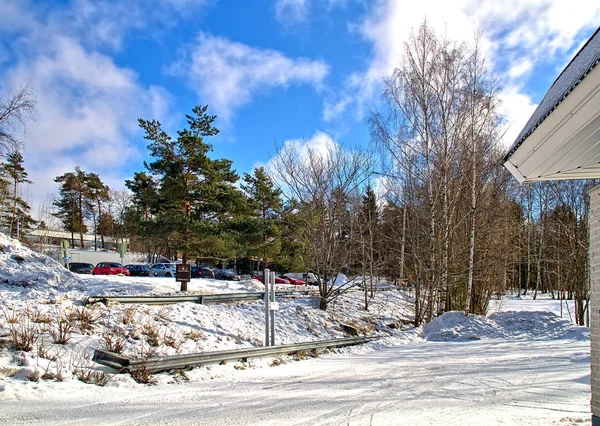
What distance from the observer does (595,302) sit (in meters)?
3.55

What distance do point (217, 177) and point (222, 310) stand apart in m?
12.1

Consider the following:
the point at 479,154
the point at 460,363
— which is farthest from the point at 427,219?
the point at 460,363

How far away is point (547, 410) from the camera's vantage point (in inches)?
215

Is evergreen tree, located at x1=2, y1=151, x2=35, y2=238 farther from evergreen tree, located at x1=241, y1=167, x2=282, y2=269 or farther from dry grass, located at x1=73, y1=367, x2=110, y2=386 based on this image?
dry grass, located at x1=73, y1=367, x2=110, y2=386

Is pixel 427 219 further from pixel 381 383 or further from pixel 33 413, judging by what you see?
pixel 33 413

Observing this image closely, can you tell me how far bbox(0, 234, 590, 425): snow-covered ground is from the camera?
5590mm

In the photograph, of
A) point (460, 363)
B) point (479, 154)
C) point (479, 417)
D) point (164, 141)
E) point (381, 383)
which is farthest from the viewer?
point (164, 141)

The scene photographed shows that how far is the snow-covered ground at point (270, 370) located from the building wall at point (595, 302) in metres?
1.78

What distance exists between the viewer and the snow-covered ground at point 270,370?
5.59 meters

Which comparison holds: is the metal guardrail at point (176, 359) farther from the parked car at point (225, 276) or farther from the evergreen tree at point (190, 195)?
the parked car at point (225, 276)

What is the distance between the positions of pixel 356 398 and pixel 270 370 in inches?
125

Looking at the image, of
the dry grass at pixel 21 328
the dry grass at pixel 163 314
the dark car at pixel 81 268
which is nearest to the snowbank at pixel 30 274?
the dry grass at pixel 21 328

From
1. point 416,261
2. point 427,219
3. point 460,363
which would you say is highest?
point 427,219

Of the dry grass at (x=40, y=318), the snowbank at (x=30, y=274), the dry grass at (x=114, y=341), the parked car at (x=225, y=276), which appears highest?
the snowbank at (x=30, y=274)
